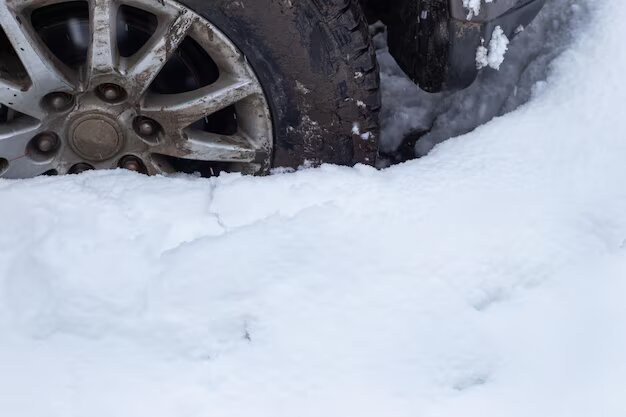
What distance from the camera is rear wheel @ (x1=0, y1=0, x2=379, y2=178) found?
169 centimetres

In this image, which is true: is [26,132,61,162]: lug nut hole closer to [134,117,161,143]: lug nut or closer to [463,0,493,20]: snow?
[134,117,161,143]: lug nut

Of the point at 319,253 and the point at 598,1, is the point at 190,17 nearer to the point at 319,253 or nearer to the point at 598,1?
the point at 319,253

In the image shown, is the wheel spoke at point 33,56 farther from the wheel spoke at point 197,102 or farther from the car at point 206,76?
the wheel spoke at point 197,102

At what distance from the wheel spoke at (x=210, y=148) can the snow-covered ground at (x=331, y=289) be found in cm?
20

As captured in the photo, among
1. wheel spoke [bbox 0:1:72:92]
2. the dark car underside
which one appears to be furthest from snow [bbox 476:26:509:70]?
wheel spoke [bbox 0:1:72:92]

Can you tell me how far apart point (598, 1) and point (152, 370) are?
1568mm

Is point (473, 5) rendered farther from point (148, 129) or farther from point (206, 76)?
point (148, 129)

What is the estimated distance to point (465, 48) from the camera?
5.79 feet

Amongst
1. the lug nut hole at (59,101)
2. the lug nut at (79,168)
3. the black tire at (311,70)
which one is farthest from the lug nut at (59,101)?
the black tire at (311,70)

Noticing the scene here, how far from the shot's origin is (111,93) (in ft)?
5.83

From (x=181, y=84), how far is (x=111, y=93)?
0.21 m

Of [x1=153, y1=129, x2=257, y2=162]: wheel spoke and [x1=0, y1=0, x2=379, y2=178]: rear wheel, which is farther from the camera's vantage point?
[x1=153, y1=129, x2=257, y2=162]: wheel spoke

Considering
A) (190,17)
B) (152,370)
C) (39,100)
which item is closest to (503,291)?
(152,370)

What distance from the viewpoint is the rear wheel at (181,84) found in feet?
5.54
